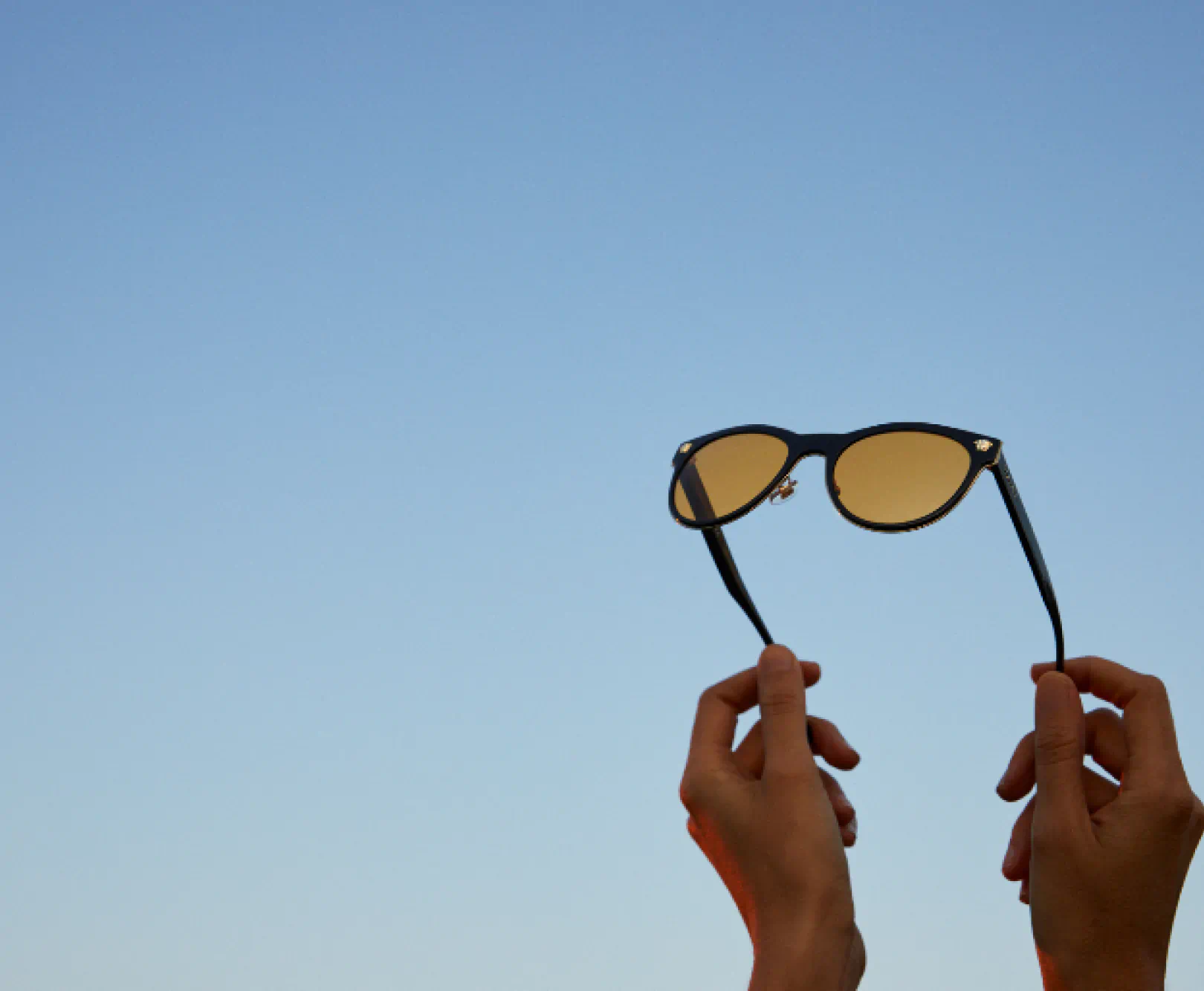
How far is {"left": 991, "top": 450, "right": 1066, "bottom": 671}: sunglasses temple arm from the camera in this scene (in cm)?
272

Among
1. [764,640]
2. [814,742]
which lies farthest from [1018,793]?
[764,640]

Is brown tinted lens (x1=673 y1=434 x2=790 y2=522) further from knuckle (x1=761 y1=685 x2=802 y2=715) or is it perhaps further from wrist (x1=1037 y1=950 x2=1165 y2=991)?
wrist (x1=1037 y1=950 x2=1165 y2=991)

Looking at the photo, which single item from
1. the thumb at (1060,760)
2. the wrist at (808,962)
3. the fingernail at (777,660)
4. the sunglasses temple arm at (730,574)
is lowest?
the wrist at (808,962)

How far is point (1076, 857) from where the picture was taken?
2.25 meters

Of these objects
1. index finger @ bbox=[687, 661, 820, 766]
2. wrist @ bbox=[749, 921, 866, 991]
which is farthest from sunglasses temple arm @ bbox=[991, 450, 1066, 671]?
wrist @ bbox=[749, 921, 866, 991]

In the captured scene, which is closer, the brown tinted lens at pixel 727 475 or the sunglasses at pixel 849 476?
the sunglasses at pixel 849 476

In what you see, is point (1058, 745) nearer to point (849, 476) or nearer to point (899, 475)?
point (899, 475)

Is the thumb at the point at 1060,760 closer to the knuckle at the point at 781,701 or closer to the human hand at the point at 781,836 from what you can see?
the human hand at the point at 781,836

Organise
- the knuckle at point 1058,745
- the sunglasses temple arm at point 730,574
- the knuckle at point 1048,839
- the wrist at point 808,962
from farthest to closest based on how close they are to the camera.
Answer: the sunglasses temple arm at point 730,574, the knuckle at point 1058,745, the knuckle at point 1048,839, the wrist at point 808,962

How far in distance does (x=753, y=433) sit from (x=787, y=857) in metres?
1.84

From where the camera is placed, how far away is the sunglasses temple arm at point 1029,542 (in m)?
2.72

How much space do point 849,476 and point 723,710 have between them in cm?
120

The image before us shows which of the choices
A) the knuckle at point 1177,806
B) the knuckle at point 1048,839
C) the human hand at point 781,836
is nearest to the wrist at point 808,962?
the human hand at point 781,836

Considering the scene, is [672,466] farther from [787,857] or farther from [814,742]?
[787,857]
